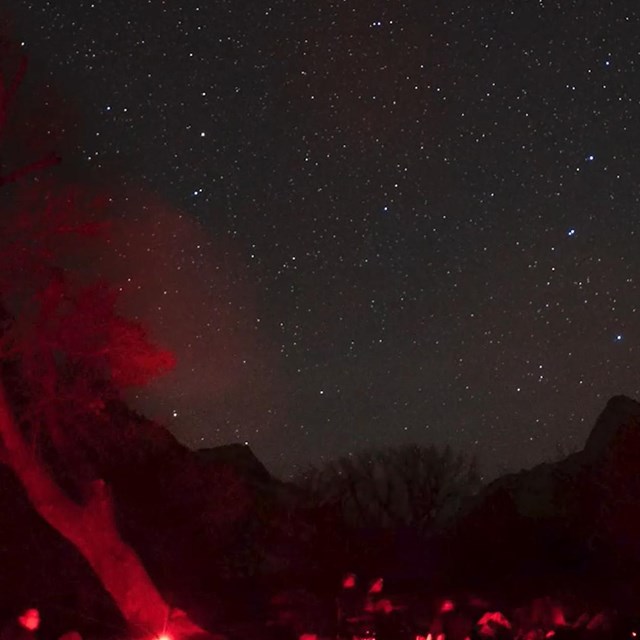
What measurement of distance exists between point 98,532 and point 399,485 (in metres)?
42.3

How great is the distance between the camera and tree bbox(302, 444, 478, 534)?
5138 cm

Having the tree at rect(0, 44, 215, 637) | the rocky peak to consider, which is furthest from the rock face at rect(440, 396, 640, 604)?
the rocky peak

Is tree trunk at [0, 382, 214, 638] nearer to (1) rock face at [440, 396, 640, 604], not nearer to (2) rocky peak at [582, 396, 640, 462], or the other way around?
(1) rock face at [440, 396, 640, 604]

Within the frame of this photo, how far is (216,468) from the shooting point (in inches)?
854

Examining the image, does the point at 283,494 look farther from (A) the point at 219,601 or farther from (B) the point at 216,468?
(A) the point at 219,601

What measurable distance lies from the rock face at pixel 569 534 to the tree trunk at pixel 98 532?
843cm

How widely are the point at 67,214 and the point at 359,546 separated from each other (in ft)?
62.5

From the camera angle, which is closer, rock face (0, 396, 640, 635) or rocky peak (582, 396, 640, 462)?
rock face (0, 396, 640, 635)

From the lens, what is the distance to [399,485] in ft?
176

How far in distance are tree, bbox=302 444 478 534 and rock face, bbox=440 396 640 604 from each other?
1779 centimetres

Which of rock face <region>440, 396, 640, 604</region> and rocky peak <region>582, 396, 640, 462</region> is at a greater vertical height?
rocky peak <region>582, 396, 640, 462</region>

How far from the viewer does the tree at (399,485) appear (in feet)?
169

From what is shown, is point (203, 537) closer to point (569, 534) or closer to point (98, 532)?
→ point (98, 532)

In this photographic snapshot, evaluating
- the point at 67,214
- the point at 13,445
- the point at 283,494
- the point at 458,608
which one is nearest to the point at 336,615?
the point at 458,608
